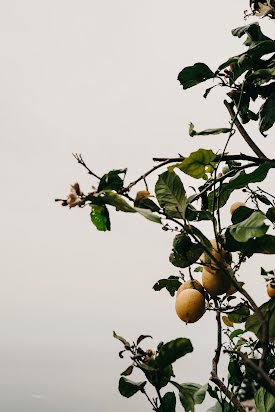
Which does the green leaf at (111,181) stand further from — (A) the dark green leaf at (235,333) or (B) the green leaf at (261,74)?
(A) the dark green leaf at (235,333)

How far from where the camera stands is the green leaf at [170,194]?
→ 0.96 meters

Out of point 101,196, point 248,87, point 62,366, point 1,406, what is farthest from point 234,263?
point 62,366

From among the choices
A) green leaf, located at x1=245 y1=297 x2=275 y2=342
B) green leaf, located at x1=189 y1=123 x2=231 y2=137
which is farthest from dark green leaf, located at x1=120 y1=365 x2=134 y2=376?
green leaf, located at x1=189 y1=123 x2=231 y2=137

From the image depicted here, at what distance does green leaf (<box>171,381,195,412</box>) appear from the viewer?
3.28ft

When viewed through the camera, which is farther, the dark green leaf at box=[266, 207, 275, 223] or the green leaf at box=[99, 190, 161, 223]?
the dark green leaf at box=[266, 207, 275, 223]

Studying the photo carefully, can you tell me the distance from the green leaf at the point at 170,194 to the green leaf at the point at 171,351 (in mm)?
370

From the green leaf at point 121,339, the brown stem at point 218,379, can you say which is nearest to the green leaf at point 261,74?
the brown stem at point 218,379

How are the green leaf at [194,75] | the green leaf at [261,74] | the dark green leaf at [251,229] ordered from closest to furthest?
the dark green leaf at [251,229] < the green leaf at [261,74] < the green leaf at [194,75]

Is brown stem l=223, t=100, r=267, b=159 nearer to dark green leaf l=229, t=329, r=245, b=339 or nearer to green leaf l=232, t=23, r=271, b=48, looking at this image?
green leaf l=232, t=23, r=271, b=48

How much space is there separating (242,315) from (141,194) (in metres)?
0.90

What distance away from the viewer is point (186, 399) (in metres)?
1.02

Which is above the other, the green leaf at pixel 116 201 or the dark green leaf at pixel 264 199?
the dark green leaf at pixel 264 199

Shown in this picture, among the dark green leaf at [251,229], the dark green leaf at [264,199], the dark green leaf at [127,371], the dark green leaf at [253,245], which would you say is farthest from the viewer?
the dark green leaf at [264,199]

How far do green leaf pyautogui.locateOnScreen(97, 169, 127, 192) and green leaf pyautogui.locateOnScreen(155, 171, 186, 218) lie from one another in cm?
11
